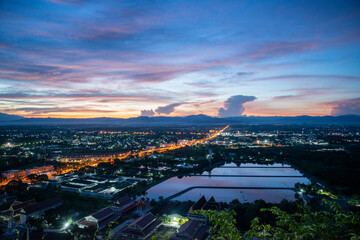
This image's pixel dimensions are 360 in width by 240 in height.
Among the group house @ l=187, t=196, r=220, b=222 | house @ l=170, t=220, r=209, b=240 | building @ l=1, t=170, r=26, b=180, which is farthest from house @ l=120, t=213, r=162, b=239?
building @ l=1, t=170, r=26, b=180

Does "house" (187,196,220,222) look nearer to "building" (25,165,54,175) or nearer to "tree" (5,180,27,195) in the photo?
"tree" (5,180,27,195)

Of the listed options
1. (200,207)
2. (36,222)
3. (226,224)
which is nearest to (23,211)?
(36,222)

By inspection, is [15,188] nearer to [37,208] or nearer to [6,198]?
[6,198]

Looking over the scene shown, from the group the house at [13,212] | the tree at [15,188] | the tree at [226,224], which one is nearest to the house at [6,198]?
the tree at [15,188]

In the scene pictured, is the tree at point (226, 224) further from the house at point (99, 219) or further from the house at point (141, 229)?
the house at point (99, 219)

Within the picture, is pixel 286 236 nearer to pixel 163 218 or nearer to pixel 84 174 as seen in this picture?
pixel 163 218

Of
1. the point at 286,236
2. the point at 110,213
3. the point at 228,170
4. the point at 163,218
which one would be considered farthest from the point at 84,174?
the point at 286,236
